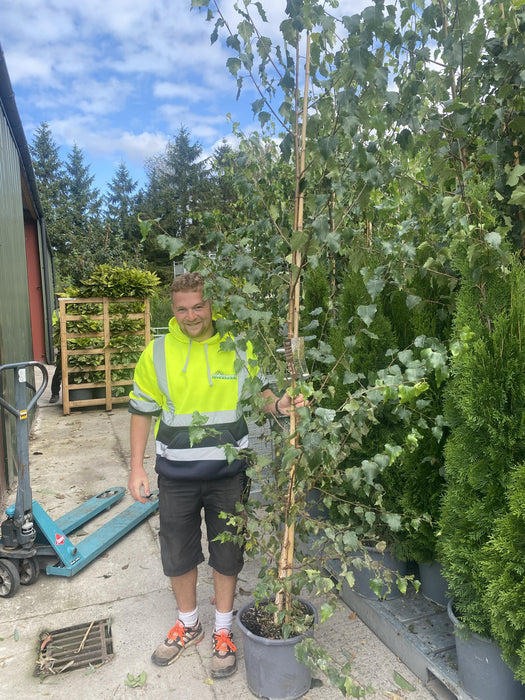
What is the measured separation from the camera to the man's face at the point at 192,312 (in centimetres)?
229

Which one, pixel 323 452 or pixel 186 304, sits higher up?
pixel 186 304

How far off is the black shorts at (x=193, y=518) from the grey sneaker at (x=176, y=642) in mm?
342

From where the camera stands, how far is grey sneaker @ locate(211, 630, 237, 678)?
237 centimetres

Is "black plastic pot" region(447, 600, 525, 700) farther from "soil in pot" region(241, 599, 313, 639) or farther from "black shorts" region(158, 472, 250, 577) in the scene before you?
"black shorts" region(158, 472, 250, 577)

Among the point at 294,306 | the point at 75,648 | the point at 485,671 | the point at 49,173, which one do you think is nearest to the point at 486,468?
the point at 485,671

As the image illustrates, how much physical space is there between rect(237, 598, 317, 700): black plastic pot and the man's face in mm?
1303

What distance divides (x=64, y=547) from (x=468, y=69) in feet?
11.0

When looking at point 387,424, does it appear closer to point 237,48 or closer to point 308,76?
point 308,76

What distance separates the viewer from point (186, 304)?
2291 millimetres

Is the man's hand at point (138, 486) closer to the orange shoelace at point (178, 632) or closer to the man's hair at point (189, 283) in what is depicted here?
the orange shoelace at point (178, 632)

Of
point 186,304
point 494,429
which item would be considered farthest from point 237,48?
point 494,429

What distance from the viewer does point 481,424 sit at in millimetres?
1867

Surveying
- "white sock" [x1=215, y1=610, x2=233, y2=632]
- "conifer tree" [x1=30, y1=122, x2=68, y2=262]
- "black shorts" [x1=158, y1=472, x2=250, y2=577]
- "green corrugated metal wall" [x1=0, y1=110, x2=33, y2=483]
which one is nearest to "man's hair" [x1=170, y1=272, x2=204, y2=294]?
"black shorts" [x1=158, y1=472, x2=250, y2=577]

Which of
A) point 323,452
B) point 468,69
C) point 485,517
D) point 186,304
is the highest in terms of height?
point 468,69
